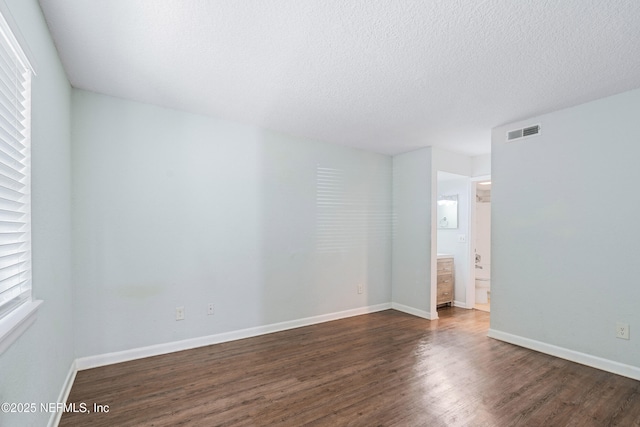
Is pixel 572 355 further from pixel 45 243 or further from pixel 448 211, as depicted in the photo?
pixel 45 243

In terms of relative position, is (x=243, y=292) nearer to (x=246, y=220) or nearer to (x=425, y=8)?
(x=246, y=220)

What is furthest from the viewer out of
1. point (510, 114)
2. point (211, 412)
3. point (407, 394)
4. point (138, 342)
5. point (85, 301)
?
point (510, 114)

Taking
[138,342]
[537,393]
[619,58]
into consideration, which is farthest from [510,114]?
[138,342]

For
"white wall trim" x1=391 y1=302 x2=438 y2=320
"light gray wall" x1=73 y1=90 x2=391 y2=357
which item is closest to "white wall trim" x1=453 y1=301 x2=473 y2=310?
"white wall trim" x1=391 y1=302 x2=438 y2=320

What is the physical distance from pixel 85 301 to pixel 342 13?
3031 millimetres

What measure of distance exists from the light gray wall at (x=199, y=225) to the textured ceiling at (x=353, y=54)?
40cm

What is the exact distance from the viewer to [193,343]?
3148mm

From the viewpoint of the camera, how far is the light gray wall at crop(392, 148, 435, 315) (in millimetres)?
4336

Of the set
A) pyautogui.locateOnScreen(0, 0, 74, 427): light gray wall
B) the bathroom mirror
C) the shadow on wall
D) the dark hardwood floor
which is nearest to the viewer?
pyautogui.locateOnScreen(0, 0, 74, 427): light gray wall

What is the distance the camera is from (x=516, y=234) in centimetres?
339

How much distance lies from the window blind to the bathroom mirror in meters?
5.16

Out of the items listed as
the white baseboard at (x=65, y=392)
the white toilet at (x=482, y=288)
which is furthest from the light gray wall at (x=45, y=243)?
the white toilet at (x=482, y=288)

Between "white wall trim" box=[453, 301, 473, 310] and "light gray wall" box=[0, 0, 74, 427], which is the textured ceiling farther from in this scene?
"white wall trim" box=[453, 301, 473, 310]

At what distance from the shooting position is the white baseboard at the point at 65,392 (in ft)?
6.14
